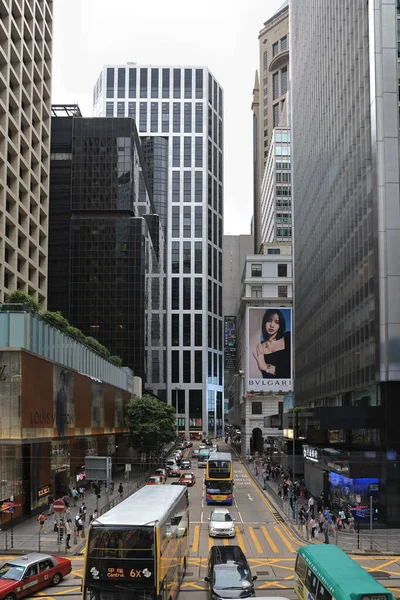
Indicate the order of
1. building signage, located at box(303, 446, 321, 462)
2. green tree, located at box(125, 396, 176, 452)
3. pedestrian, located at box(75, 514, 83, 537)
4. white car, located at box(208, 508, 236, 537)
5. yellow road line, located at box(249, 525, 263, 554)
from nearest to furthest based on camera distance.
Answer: yellow road line, located at box(249, 525, 263, 554), white car, located at box(208, 508, 236, 537), pedestrian, located at box(75, 514, 83, 537), building signage, located at box(303, 446, 321, 462), green tree, located at box(125, 396, 176, 452)

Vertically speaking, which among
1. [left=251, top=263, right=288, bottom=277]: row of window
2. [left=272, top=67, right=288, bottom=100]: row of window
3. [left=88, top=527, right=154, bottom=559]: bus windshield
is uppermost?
[left=272, top=67, right=288, bottom=100]: row of window

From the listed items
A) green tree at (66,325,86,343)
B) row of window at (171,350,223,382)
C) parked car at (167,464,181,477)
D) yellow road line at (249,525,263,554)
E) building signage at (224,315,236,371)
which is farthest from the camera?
building signage at (224,315,236,371)

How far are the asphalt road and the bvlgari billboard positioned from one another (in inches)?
1944

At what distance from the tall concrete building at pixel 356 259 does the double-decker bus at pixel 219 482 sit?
6.85 metres

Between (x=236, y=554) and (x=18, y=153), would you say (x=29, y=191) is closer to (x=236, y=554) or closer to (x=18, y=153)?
(x=18, y=153)

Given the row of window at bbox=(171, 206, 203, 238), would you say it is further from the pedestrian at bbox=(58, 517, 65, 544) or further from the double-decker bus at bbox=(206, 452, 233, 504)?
the pedestrian at bbox=(58, 517, 65, 544)

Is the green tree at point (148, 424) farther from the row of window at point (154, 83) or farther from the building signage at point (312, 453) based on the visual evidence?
the row of window at point (154, 83)

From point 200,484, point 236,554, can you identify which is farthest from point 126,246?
point 236,554

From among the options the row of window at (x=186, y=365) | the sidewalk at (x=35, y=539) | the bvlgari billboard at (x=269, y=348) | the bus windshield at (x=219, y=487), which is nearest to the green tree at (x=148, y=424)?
the bvlgari billboard at (x=269, y=348)

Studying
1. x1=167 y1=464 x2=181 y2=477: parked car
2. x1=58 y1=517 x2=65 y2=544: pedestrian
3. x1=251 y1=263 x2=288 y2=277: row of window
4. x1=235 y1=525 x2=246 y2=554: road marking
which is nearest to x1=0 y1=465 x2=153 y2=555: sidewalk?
x1=58 y1=517 x2=65 y2=544: pedestrian

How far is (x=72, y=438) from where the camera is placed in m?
54.0

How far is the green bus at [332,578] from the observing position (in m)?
16.2

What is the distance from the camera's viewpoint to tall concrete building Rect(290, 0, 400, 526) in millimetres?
42688

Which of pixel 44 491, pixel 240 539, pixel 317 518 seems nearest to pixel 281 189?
pixel 44 491
